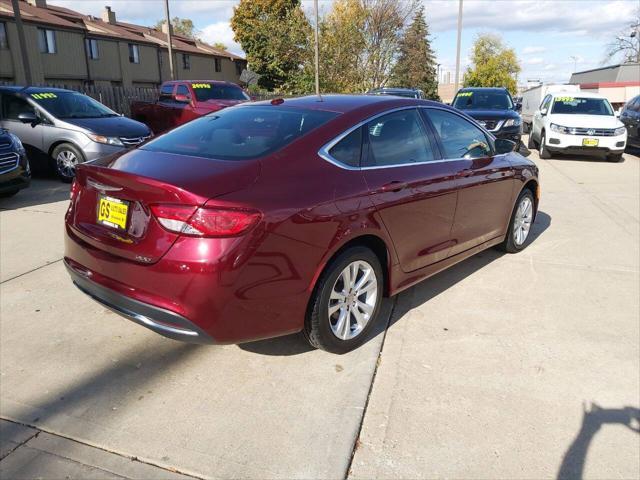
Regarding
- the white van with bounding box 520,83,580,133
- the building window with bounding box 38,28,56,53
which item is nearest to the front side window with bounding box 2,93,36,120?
the white van with bounding box 520,83,580,133

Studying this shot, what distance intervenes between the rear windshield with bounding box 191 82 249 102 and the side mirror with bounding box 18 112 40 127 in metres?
6.10

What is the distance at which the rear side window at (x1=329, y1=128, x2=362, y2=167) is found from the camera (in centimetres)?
323

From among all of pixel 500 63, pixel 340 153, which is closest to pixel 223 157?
pixel 340 153

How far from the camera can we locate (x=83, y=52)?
34.0m

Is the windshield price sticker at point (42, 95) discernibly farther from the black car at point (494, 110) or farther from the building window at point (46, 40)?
the building window at point (46, 40)

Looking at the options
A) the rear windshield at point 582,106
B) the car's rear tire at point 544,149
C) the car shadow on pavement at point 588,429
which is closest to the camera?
the car shadow on pavement at point 588,429

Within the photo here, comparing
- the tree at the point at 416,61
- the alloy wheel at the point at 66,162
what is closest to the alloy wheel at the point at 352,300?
the alloy wheel at the point at 66,162

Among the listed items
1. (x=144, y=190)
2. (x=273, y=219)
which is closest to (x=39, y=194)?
(x=144, y=190)

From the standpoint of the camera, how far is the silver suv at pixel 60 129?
8.58 m

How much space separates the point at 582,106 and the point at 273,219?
A: 13.2 meters

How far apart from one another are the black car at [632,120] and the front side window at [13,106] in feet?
46.9

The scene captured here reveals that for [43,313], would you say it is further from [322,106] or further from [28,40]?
[28,40]

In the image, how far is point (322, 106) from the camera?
12.0 feet

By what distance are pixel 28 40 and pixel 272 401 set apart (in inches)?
1323
